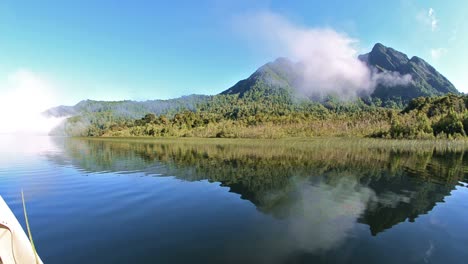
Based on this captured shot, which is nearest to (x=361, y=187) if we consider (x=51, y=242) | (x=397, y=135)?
(x=51, y=242)

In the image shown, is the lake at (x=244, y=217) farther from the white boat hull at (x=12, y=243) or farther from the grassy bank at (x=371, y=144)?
the grassy bank at (x=371, y=144)

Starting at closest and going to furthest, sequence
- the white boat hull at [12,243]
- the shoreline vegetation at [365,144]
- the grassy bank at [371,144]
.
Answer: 1. the white boat hull at [12,243]
2. the shoreline vegetation at [365,144]
3. the grassy bank at [371,144]

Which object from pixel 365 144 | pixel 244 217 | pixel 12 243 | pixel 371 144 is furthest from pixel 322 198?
pixel 371 144

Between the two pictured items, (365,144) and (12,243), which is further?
(365,144)

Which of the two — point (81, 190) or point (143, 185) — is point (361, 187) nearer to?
point (143, 185)

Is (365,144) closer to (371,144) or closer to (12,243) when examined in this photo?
(371,144)

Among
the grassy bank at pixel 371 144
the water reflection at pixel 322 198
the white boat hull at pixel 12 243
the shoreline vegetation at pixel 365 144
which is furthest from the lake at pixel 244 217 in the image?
the grassy bank at pixel 371 144

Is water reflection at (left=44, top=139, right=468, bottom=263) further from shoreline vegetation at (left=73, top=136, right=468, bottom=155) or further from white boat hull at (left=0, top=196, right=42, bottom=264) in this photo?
shoreline vegetation at (left=73, top=136, right=468, bottom=155)

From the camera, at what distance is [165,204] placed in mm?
13938

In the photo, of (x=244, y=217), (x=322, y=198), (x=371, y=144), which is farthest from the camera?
(x=371, y=144)

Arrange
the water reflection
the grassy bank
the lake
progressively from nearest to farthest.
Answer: the lake → the water reflection → the grassy bank

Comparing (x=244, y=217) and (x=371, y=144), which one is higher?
(x=244, y=217)

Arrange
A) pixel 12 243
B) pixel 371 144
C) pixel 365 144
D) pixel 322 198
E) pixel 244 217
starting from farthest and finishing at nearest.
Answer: pixel 365 144 → pixel 371 144 → pixel 322 198 → pixel 244 217 → pixel 12 243

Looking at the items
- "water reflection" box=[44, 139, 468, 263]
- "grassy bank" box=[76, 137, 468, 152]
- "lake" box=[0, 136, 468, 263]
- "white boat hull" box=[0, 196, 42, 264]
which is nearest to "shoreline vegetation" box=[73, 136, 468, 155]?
"grassy bank" box=[76, 137, 468, 152]
